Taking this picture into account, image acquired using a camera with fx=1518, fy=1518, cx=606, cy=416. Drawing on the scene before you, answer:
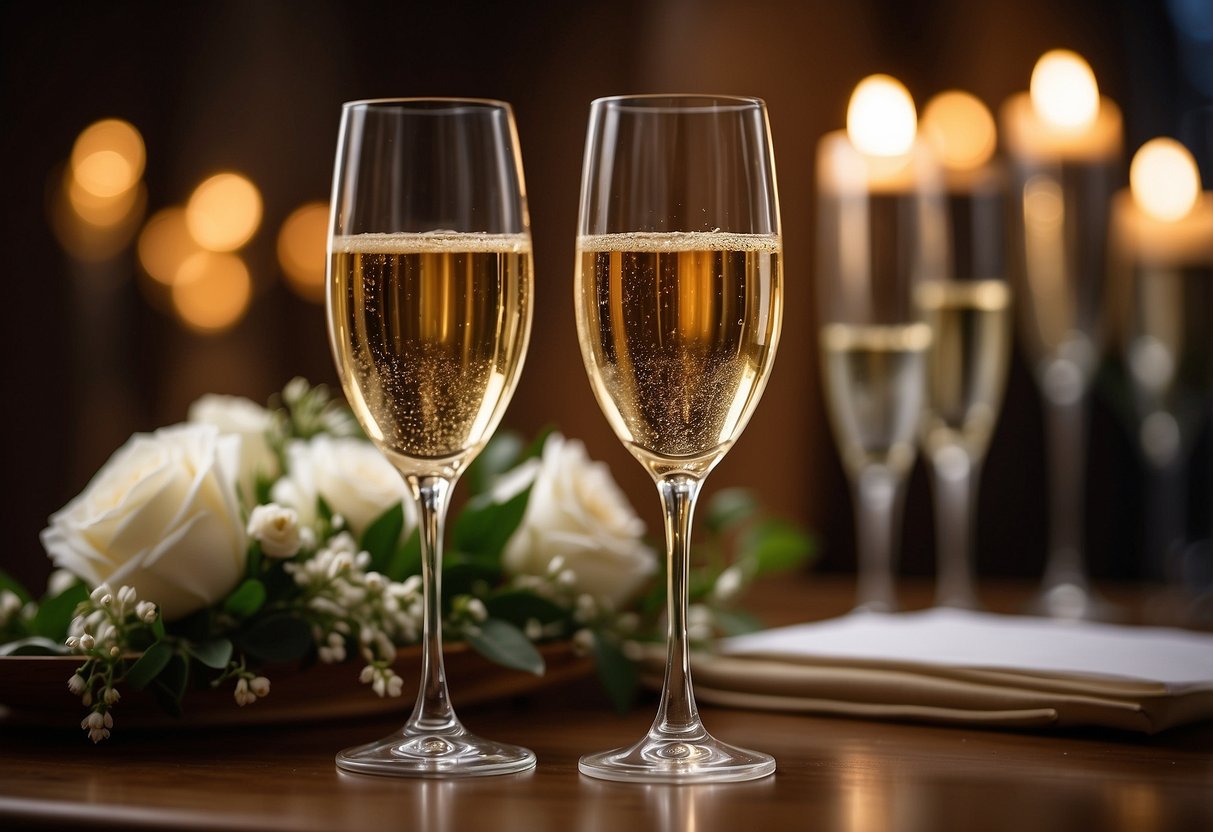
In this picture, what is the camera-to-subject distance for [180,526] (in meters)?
0.96

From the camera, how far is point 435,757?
885 mm

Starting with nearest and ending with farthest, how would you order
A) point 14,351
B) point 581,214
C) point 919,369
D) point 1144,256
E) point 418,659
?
point 581,214 < point 418,659 < point 919,369 < point 1144,256 < point 14,351

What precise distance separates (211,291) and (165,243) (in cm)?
26

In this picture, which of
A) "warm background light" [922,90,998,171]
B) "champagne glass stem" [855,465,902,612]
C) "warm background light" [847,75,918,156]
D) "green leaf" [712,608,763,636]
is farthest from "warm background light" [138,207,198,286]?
"green leaf" [712,608,763,636]

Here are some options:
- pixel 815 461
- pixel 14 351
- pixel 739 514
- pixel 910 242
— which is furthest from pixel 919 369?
pixel 14 351

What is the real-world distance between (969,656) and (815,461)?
3381 mm

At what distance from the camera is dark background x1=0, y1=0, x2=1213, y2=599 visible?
4180 millimetres

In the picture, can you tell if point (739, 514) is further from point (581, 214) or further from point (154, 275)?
point (154, 275)

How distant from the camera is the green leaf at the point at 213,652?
3.05 feet

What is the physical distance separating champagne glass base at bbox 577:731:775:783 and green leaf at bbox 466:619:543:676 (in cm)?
11

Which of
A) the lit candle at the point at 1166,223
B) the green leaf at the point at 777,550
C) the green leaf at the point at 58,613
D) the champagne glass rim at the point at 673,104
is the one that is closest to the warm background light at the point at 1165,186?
the lit candle at the point at 1166,223

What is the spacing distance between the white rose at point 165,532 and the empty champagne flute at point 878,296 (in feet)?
2.61

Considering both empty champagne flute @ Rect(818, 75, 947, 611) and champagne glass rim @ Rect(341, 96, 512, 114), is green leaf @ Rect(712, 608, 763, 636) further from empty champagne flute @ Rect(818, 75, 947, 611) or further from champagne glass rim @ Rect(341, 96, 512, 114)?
champagne glass rim @ Rect(341, 96, 512, 114)

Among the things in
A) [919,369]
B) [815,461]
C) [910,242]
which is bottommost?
[815,461]
